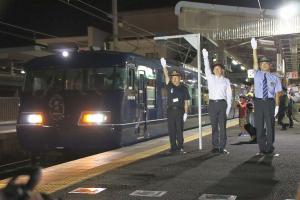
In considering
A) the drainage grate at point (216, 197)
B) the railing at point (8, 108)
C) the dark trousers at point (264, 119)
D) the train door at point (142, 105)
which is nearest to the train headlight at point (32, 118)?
the train door at point (142, 105)

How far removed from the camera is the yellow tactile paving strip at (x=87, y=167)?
279 inches

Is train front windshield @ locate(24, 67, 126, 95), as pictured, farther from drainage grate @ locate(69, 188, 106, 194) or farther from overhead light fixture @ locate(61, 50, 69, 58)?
drainage grate @ locate(69, 188, 106, 194)

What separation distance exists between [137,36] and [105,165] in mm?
30814

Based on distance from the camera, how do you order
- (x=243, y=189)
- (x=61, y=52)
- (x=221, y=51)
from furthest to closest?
(x=221, y=51), (x=61, y=52), (x=243, y=189)

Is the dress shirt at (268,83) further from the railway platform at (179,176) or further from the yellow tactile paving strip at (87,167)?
the yellow tactile paving strip at (87,167)

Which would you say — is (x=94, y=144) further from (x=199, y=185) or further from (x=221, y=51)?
(x=221, y=51)

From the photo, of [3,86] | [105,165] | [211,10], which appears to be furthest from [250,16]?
[3,86]

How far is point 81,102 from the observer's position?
38.7ft

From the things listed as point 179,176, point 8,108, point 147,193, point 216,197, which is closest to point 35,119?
point 179,176

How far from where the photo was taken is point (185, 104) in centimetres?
1021

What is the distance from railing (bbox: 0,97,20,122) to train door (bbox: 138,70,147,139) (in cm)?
2039

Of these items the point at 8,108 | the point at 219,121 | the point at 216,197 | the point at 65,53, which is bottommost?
the point at 216,197

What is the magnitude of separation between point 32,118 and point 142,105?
290 centimetres

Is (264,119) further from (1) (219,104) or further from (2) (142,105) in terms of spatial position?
(2) (142,105)
